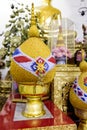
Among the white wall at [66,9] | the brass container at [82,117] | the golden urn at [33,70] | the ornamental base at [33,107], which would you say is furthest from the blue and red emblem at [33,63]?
the white wall at [66,9]

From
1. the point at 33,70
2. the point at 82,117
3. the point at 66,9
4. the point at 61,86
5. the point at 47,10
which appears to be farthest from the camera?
the point at 66,9

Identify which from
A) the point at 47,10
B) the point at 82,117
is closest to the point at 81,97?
the point at 82,117

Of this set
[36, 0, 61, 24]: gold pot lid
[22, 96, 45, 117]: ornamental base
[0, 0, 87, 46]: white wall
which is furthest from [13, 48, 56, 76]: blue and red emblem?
[0, 0, 87, 46]: white wall

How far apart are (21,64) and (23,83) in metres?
0.08

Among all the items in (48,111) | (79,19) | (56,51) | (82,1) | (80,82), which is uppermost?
(82,1)

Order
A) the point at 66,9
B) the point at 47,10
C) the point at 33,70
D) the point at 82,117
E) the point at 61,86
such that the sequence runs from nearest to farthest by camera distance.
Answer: the point at 33,70
the point at 82,117
the point at 61,86
the point at 47,10
the point at 66,9

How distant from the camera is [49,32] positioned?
120 cm

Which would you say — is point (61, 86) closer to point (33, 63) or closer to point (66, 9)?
point (33, 63)

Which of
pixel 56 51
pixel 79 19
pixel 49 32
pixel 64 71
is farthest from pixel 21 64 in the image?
pixel 79 19

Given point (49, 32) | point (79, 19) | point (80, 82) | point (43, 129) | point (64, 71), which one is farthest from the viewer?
point (79, 19)

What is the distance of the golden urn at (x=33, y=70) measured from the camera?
65cm

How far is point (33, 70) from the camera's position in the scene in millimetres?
650

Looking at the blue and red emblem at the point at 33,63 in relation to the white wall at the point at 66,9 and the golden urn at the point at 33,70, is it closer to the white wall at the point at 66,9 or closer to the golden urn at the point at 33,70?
the golden urn at the point at 33,70

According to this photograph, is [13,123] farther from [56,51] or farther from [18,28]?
[18,28]
